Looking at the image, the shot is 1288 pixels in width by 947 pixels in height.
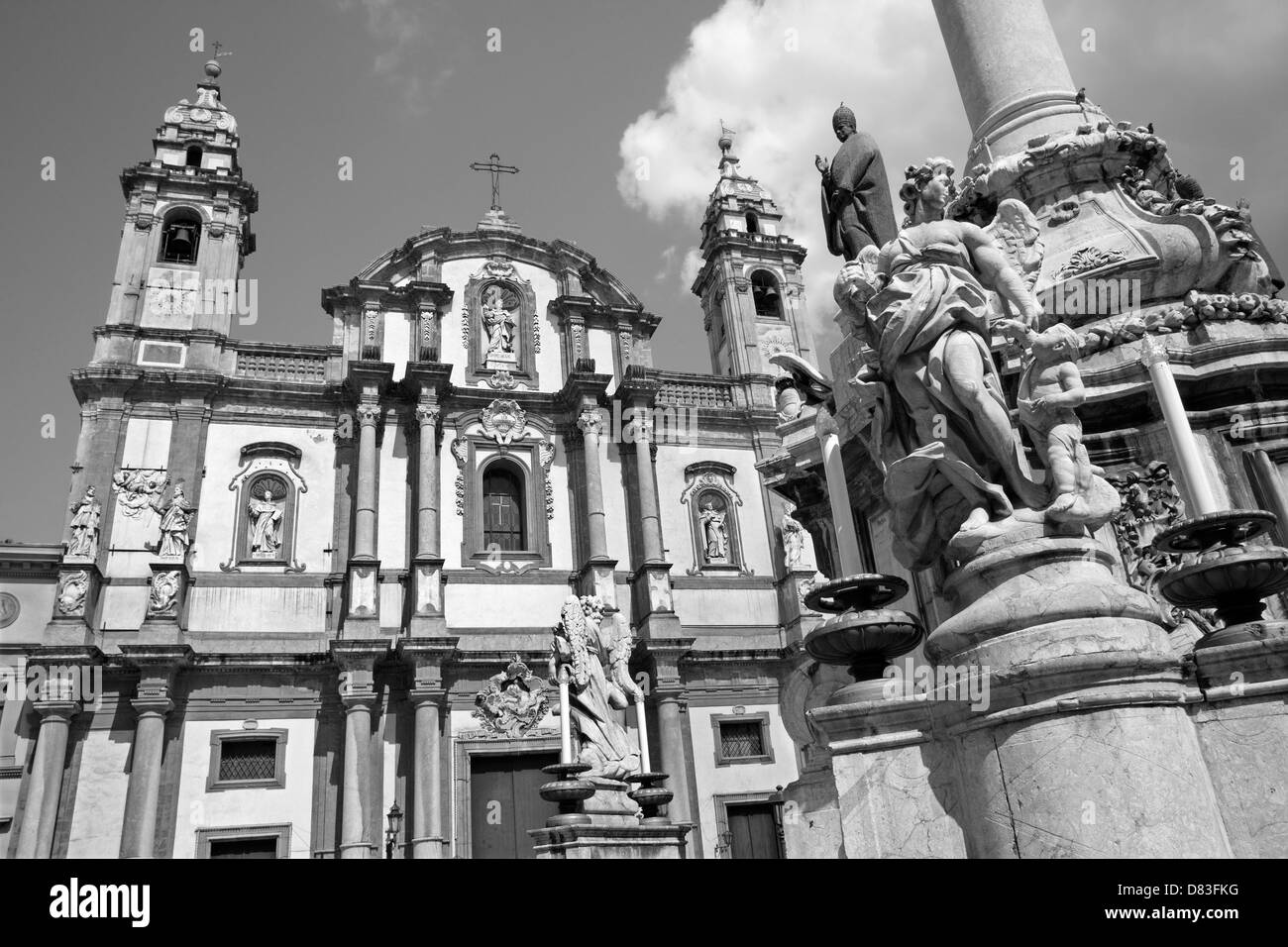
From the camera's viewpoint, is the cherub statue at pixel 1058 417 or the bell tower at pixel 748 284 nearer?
the cherub statue at pixel 1058 417

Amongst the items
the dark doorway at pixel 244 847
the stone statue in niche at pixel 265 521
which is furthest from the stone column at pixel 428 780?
the stone statue in niche at pixel 265 521

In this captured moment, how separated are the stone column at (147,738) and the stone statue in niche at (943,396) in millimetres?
16815

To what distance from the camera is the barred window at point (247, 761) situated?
18.1m

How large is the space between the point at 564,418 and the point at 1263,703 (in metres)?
20.5

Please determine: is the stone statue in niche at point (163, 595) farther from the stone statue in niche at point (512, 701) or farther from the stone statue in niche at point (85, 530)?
the stone statue in niche at point (512, 701)

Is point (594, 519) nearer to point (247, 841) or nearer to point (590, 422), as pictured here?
point (590, 422)

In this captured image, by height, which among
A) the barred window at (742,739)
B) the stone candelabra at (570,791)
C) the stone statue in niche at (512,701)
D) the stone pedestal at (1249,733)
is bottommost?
the stone pedestal at (1249,733)

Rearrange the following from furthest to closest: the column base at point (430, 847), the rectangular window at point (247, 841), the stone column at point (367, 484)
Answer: the stone column at point (367, 484) < the rectangular window at point (247, 841) < the column base at point (430, 847)

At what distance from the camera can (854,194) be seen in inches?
280

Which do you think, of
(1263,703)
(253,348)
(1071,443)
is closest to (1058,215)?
(1071,443)

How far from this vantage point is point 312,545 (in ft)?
67.4

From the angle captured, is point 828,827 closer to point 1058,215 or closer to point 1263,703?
point 1263,703

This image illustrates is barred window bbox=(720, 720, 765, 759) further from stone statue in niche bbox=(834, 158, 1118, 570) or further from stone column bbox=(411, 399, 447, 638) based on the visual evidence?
stone statue in niche bbox=(834, 158, 1118, 570)

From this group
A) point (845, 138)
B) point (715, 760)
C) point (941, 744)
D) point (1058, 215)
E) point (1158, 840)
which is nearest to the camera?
point (1158, 840)
